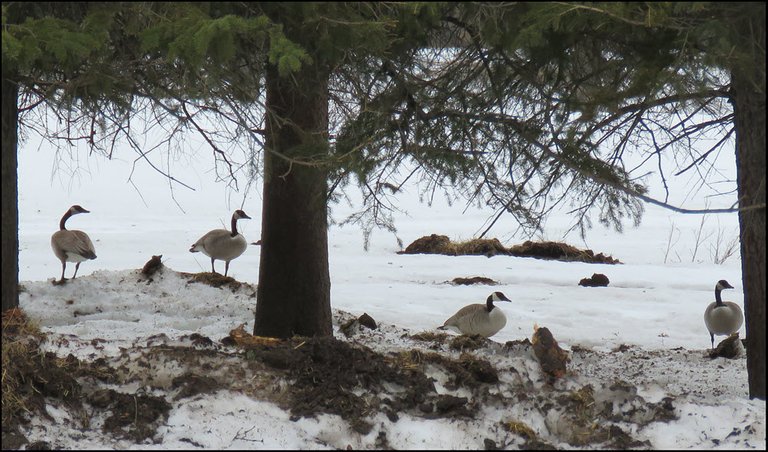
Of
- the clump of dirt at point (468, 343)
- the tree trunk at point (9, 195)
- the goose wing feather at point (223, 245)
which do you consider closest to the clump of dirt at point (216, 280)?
the goose wing feather at point (223, 245)

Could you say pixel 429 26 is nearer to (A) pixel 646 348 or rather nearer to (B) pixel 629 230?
(A) pixel 646 348

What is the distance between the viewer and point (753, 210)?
493cm

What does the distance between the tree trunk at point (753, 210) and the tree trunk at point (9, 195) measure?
4228 mm

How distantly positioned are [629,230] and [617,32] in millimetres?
14153

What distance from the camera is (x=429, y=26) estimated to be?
4.99m

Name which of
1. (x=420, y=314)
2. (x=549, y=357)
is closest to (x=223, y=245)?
(x=420, y=314)

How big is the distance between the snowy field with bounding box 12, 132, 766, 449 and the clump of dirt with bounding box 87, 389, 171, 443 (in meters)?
0.07

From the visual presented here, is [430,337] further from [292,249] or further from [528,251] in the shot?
[528,251]

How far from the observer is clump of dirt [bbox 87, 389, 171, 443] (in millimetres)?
4477

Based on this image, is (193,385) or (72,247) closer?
(193,385)

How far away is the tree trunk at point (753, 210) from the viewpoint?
489 centimetres

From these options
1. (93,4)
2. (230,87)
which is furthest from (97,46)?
(230,87)

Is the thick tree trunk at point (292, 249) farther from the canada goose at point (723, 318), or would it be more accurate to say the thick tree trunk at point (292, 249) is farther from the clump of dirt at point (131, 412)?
the canada goose at point (723, 318)

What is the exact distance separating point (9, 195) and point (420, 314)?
4616mm
